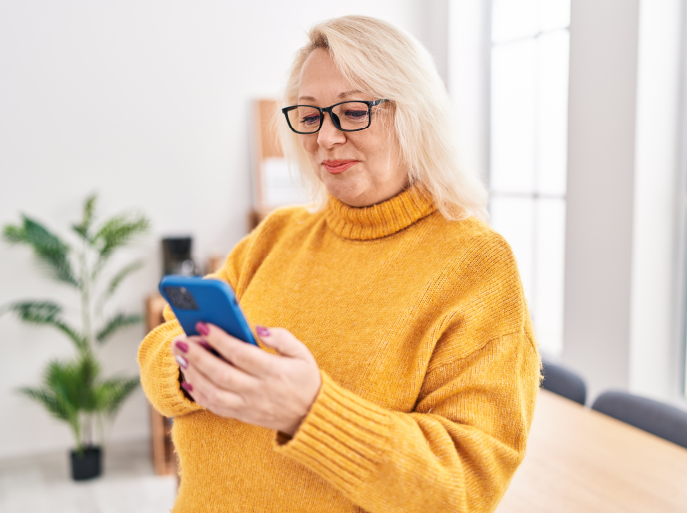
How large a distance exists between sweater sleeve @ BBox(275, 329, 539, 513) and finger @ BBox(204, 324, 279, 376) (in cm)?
9

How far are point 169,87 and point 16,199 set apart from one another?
1054 mm

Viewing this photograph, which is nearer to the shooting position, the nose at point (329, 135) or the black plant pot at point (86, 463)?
the nose at point (329, 135)

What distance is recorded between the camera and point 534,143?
3475mm

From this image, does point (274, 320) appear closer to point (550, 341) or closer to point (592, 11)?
point (592, 11)

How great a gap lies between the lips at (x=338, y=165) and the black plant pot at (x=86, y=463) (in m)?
2.79

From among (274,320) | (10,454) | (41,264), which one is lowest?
(10,454)

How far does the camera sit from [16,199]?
128 inches

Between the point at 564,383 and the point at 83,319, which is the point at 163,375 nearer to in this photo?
the point at 564,383

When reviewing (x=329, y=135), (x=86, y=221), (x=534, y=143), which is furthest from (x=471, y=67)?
(x=329, y=135)

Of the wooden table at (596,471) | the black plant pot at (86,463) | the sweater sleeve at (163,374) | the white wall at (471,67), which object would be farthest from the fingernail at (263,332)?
the white wall at (471,67)

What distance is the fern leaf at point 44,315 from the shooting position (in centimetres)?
312

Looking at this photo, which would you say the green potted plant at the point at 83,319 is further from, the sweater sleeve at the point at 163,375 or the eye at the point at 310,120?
the eye at the point at 310,120

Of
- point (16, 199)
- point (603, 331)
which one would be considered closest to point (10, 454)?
point (16, 199)

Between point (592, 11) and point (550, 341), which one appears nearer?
point (592, 11)
